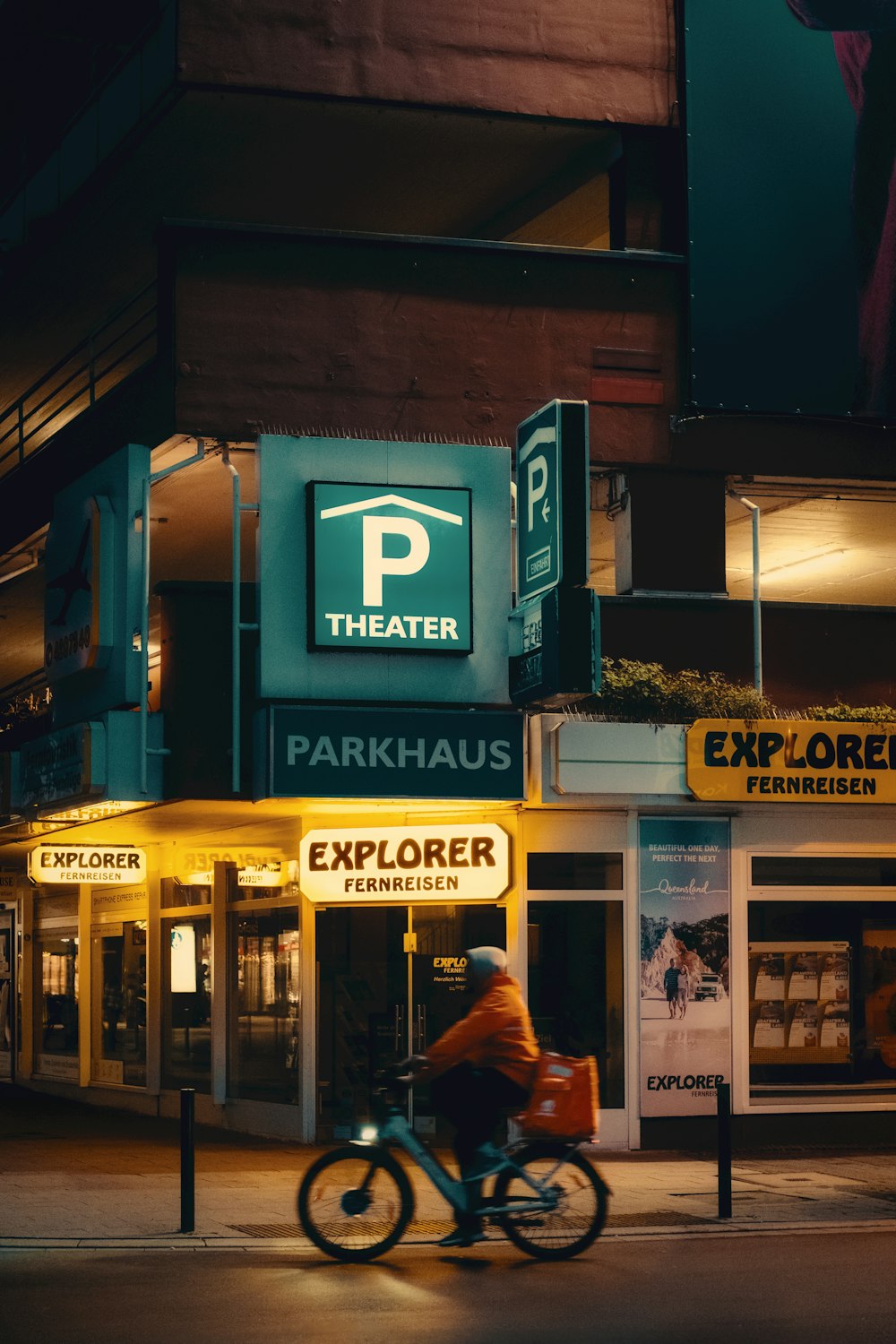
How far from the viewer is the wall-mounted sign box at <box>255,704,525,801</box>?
628 inches

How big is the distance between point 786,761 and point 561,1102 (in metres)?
6.54

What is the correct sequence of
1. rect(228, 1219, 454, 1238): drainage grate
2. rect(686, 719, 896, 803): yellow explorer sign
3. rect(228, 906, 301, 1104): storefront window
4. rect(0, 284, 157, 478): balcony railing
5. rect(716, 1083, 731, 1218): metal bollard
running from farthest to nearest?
1. rect(0, 284, 157, 478): balcony railing
2. rect(228, 906, 301, 1104): storefront window
3. rect(686, 719, 896, 803): yellow explorer sign
4. rect(716, 1083, 731, 1218): metal bollard
5. rect(228, 1219, 454, 1238): drainage grate

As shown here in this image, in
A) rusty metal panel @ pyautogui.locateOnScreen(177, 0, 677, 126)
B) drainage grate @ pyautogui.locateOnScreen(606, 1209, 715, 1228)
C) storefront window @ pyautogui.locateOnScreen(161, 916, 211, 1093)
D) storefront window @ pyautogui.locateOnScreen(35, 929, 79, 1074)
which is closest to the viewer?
drainage grate @ pyautogui.locateOnScreen(606, 1209, 715, 1228)

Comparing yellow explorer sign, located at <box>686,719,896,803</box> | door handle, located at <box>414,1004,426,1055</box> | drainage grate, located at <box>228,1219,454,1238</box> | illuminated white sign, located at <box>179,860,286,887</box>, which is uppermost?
yellow explorer sign, located at <box>686,719,896,803</box>

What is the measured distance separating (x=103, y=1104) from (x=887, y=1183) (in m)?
11.7

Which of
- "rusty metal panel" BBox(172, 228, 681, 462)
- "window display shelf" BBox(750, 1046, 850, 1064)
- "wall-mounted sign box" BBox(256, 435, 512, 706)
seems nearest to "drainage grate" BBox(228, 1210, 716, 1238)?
"window display shelf" BBox(750, 1046, 850, 1064)

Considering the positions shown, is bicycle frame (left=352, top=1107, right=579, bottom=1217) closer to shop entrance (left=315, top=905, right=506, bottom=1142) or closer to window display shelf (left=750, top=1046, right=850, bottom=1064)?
shop entrance (left=315, top=905, right=506, bottom=1142)

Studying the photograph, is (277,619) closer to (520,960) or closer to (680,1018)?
(520,960)

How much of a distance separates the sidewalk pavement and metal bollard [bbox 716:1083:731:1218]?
121 millimetres

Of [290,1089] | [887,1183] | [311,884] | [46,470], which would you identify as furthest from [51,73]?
[887,1183]

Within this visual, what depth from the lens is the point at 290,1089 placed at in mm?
18156

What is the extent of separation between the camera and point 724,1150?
13031 mm

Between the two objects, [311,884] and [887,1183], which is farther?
[311,884]

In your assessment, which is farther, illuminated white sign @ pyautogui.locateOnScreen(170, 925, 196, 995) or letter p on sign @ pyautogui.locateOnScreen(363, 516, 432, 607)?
illuminated white sign @ pyautogui.locateOnScreen(170, 925, 196, 995)
